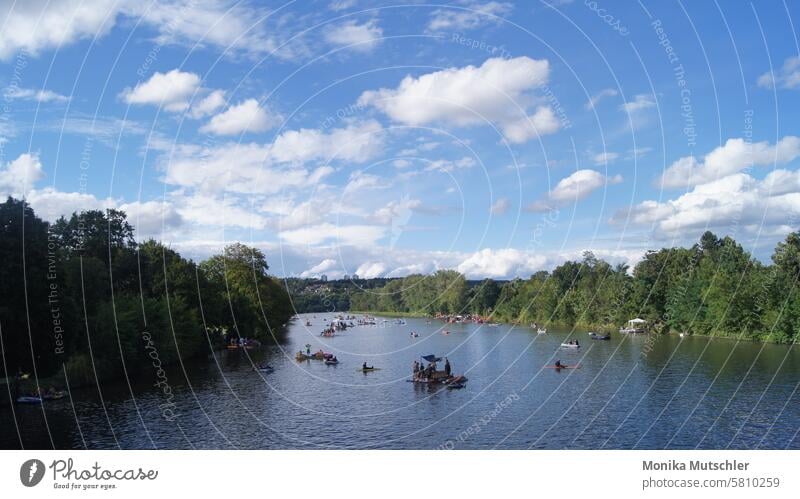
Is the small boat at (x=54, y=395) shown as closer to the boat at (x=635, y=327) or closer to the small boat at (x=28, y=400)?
the small boat at (x=28, y=400)

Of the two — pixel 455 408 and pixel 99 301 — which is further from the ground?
pixel 99 301

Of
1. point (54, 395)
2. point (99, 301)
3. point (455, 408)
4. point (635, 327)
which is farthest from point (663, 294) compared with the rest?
point (54, 395)
